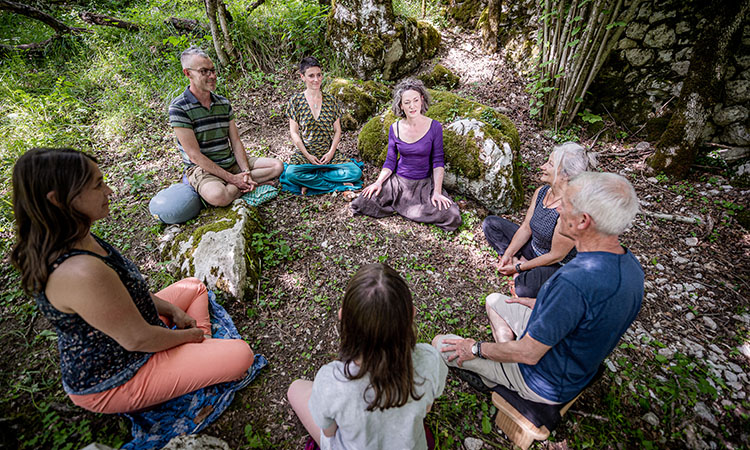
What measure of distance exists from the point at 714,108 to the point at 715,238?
1.99 metres

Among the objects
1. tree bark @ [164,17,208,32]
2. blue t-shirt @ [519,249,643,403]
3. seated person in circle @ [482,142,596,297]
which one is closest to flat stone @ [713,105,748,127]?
seated person in circle @ [482,142,596,297]

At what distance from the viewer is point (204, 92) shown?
3.34 m

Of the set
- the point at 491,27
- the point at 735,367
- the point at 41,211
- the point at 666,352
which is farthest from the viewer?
the point at 491,27

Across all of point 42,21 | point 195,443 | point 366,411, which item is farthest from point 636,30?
point 42,21

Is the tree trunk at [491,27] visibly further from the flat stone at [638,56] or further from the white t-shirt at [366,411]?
the white t-shirt at [366,411]

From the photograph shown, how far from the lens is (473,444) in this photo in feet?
6.82

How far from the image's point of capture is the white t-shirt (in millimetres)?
1323

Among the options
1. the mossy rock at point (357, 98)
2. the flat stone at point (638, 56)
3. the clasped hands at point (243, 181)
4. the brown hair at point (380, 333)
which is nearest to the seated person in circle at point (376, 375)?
the brown hair at point (380, 333)

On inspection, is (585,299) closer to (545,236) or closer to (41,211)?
(545,236)

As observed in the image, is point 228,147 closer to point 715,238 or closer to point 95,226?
point 95,226

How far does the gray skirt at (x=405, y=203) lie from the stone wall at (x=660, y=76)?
3549 millimetres

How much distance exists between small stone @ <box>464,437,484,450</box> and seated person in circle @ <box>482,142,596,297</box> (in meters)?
1.31

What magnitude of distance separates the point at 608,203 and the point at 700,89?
164 inches

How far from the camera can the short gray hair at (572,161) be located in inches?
99.0
